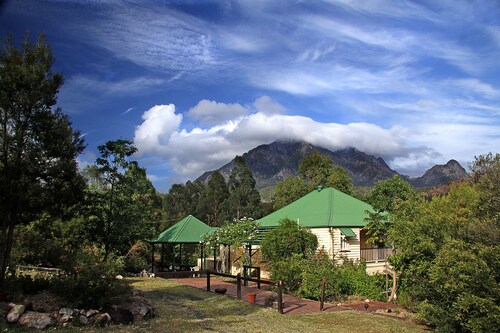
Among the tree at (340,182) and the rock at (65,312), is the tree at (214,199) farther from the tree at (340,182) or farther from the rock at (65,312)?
the rock at (65,312)

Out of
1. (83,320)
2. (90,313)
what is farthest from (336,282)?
(83,320)

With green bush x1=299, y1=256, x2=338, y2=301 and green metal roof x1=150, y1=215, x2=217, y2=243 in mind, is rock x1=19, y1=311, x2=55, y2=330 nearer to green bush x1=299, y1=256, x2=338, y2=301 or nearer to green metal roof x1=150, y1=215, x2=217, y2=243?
green bush x1=299, y1=256, x2=338, y2=301

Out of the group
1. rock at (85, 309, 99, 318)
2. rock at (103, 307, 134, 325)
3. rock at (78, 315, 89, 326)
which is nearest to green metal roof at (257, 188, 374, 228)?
rock at (103, 307, 134, 325)

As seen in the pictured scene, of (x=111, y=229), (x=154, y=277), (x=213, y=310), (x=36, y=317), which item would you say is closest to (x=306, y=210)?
(x=154, y=277)

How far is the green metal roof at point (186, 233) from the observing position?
27.1 m

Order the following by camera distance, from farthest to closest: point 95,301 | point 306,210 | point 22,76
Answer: point 306,210, point 22,76, point 95,301

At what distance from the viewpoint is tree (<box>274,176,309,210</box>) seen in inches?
1988

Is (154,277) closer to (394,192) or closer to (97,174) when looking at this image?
(97,174)

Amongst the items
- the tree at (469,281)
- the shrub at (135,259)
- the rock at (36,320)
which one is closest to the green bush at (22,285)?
the rock at (36,320)

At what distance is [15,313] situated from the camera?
9.65m

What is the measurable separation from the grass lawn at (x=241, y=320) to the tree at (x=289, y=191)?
3497cm

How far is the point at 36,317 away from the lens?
9.74m

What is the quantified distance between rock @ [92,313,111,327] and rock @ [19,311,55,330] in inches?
37.9

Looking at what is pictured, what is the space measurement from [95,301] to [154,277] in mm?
15028
